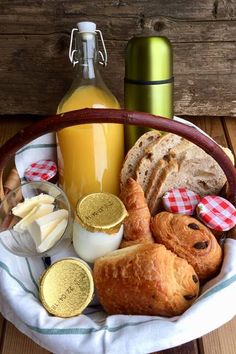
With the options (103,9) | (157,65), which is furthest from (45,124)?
(103,9)

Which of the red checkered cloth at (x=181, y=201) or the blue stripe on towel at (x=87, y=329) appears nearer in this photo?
the blue stripe on towel at (x=87, y=329)

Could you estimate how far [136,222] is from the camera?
60 centimetres

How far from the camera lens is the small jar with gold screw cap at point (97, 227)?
572mm

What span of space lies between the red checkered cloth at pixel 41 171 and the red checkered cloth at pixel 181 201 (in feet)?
0.69

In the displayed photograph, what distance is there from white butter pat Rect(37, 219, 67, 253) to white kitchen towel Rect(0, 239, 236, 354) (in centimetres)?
7

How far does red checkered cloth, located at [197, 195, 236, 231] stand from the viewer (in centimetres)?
61

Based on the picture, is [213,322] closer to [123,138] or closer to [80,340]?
[80,340]

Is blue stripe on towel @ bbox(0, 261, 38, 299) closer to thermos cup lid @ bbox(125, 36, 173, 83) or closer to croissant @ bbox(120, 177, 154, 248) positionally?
croissant @ bbox(120, 177, 154, 248)

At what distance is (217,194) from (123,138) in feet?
0.64

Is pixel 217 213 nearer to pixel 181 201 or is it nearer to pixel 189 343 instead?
pixel 181 201

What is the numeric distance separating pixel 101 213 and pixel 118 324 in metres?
0.16

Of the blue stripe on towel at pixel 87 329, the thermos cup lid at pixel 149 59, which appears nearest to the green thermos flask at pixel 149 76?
the thermos cup lid at pixel 149 59

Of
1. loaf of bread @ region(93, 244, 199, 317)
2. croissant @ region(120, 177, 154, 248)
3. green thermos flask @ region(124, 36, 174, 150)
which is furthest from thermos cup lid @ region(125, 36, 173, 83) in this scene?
loaf of bread @ region(93, 244, 199, 317)

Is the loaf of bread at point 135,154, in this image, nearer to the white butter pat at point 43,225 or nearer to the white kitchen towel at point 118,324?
the white butter pat at point 43,225
